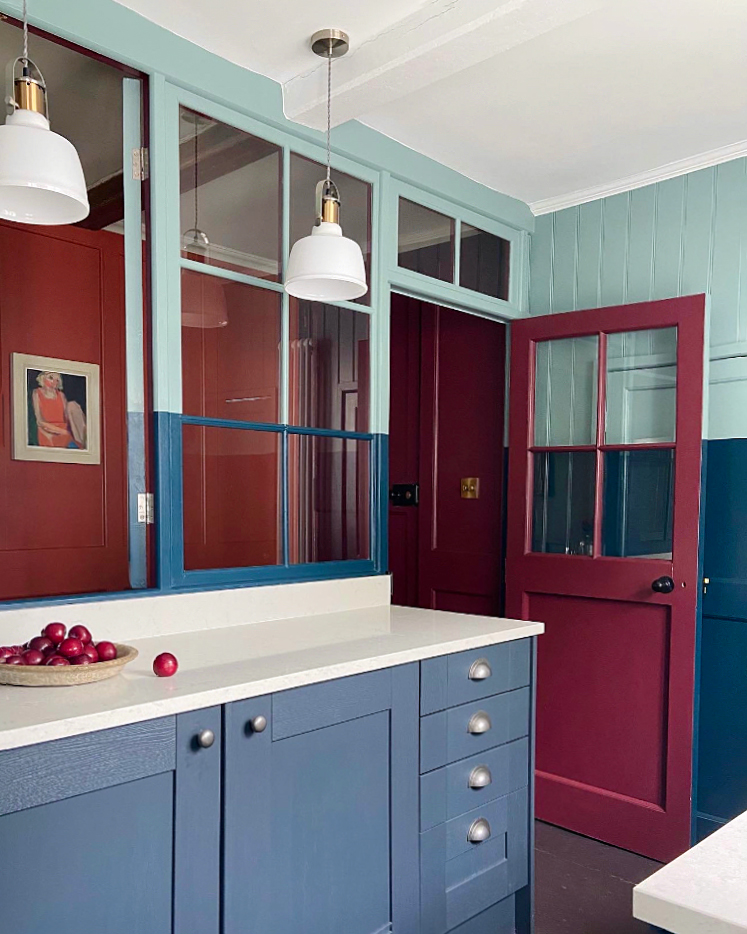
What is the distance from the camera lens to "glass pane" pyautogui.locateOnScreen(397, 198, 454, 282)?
3.13 m

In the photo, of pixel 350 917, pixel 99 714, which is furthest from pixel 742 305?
pixel 99 714

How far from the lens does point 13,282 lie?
3.55 m

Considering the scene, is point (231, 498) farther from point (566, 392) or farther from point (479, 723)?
point (566, 392)

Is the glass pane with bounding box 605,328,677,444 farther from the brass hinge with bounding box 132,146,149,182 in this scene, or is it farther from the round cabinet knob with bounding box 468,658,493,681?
the brass hinge with bounding box 132,146,149,182

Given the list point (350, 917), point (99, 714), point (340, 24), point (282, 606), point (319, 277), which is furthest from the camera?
point (282, 606)

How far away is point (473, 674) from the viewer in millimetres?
2305

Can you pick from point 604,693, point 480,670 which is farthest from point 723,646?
point 480,670

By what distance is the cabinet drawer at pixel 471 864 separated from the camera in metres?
2.17

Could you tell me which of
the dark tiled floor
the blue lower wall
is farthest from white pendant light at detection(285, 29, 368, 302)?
the dark tiled floor

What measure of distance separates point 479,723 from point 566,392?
1.68m

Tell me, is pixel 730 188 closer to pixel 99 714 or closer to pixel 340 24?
pixel 340 24

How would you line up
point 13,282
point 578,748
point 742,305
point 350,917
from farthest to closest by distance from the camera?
1. point 13,282
2. point 578,748
3. point 742,305
4. point 350,917

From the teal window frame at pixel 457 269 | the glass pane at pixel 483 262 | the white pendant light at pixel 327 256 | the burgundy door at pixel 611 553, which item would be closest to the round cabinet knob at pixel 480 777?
the burgundy door at pixel 611 553

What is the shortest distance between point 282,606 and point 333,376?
2.80 feet
